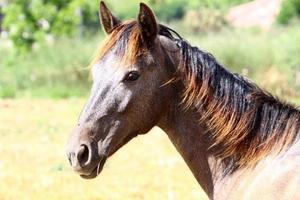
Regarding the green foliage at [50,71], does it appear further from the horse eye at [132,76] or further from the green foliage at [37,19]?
the horse eye at [132,76]

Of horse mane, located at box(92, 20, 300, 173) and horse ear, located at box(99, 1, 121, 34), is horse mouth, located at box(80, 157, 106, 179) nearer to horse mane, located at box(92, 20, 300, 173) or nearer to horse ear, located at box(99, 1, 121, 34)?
horse mane, located at box(92, 20, 300, 173)

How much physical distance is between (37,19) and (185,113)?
21.4 meters

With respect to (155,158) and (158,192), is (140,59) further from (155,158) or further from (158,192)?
(155,158)

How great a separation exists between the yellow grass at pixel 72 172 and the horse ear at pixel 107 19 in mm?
3841

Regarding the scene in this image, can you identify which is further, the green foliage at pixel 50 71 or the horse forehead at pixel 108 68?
the green foliage at pixel 50 71

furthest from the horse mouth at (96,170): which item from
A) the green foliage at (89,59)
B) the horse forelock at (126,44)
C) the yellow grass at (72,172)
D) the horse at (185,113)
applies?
the green foliage at (89,59)

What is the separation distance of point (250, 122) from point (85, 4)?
21.7m

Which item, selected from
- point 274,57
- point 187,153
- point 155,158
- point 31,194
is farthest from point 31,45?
point 187,153

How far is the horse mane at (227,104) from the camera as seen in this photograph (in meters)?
4.32

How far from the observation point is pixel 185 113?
175 inches

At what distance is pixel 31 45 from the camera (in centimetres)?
2508

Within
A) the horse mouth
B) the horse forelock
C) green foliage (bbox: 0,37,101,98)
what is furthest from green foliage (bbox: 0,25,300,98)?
the horse mouth

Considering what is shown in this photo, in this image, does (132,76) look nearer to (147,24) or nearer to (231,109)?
(147,24)

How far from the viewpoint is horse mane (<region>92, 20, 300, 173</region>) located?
170 inches
